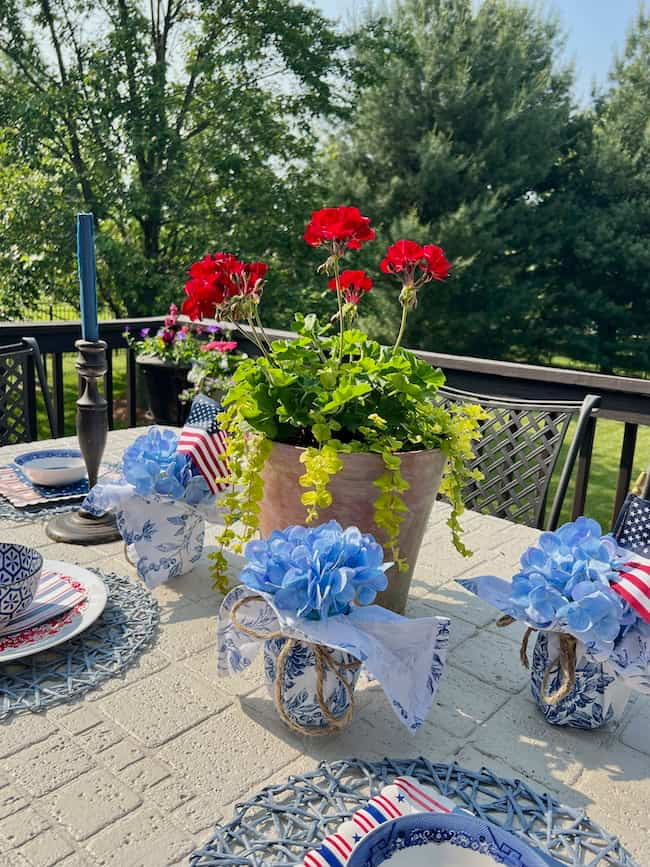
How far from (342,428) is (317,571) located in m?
0.33

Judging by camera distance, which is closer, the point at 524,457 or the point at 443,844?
the point at 443,844

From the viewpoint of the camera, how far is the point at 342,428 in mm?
1011

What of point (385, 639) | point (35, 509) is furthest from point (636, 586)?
point (35, 509)

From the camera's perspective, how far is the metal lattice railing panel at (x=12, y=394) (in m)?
2.15

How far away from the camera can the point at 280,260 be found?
28.6 feet

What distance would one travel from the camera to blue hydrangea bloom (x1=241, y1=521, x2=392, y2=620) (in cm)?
71

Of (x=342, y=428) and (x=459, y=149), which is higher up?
(x=459, y=149)

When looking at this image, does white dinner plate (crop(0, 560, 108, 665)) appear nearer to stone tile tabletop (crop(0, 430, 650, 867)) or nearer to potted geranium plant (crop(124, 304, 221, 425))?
stone tile tabletop (crop(0, 430, 650, 867))

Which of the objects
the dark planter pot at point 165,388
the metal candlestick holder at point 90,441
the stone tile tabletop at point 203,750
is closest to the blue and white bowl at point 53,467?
the metal candlestick holder at point 90,441

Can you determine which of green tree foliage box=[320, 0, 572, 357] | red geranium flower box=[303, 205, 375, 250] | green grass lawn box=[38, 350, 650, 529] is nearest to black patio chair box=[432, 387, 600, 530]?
red geranium flower box=[303, 205, 375, 250]

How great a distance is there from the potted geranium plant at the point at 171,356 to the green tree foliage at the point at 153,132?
3.21m

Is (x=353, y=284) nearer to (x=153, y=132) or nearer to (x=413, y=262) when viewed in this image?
(x=413, y=262)

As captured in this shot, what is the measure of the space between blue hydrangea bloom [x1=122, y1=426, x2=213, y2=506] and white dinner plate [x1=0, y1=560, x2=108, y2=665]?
153mm

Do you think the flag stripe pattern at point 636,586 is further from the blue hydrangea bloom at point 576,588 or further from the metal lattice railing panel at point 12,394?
the metal lattice railing panel at point 12,394
